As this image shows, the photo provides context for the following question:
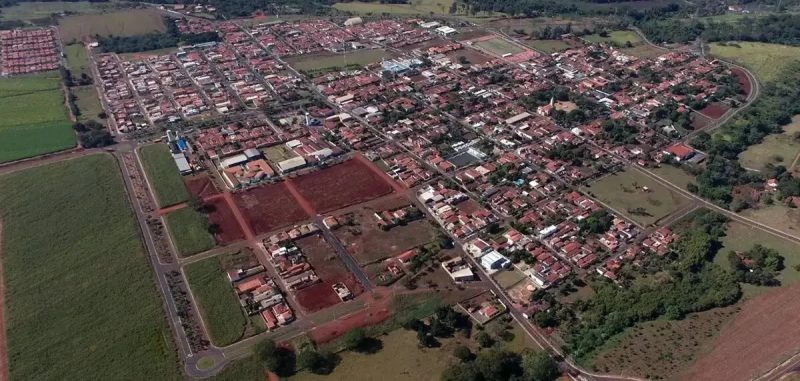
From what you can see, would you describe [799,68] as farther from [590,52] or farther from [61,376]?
[61,376]

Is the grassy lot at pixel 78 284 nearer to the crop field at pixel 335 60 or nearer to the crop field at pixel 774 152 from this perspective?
the crop field at pixel 335 60

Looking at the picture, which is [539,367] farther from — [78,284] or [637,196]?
[78,284]

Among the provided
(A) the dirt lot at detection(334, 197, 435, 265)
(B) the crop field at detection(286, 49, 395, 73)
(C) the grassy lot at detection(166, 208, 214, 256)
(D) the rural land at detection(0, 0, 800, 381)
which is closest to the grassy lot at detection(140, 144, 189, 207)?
(D) the rural land at detection(0, 0, 800, 381)

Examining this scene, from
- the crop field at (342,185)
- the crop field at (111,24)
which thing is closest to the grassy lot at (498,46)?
the crop field at (342,185)

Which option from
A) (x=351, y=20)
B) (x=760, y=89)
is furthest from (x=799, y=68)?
(x=351, y=20)

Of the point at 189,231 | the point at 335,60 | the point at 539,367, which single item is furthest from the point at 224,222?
the point at 335,60

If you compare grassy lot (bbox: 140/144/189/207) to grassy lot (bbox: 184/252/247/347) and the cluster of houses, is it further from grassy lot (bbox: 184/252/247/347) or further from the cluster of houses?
the cluster of houses

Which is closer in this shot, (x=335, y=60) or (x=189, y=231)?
(x=189, y=231)
